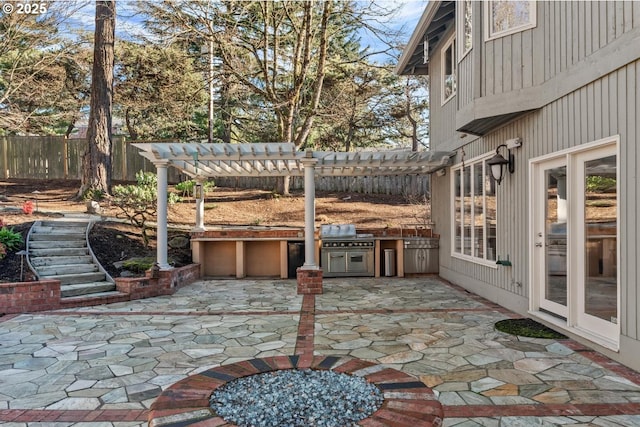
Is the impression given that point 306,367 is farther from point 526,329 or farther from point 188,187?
point 188,187

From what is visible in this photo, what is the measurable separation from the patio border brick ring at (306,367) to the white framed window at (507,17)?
169 inches

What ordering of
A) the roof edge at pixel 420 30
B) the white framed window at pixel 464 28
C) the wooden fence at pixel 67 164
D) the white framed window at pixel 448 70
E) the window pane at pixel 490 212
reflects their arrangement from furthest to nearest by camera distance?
1. the wooden fence at pixel 67 164
2. the white framed window at pixel 448 70
3. the roof edge at pixel 420 30
4. the window pane at pixel 490 212
5. the white framed window at pixel 464 28

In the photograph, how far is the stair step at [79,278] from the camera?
6434 mm

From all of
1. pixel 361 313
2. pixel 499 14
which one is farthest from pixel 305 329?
pixel 499 14

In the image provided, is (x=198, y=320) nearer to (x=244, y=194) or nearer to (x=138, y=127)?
(x=244, y=194)

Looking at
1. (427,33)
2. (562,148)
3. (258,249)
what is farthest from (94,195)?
(562,148)

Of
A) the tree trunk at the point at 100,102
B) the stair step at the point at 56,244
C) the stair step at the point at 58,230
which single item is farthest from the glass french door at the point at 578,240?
the tree trunk at the point at 100,102

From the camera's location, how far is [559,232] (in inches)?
180

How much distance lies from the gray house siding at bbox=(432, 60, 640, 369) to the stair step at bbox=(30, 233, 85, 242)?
7168 millimetres

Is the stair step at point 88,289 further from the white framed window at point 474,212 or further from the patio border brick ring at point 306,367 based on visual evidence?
the white framed window at point 474,212

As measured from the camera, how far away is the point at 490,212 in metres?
6.27

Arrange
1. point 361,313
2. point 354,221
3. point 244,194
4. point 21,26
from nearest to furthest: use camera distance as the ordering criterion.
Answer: point 361,313, point 21,26, point 354,221, point 244,194

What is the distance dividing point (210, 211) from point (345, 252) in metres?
4.96

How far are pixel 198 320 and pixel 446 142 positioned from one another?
5.60 metres
